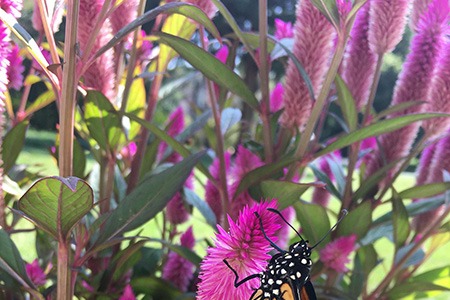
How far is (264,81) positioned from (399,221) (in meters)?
0.24

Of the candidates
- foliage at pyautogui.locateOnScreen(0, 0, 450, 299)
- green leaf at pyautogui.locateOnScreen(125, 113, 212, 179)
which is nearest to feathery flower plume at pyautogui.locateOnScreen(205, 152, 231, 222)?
foliage at pyautogui.locateOnScreen(0, 0, 450, 299)

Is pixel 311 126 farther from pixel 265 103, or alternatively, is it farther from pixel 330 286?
pixel 330 286

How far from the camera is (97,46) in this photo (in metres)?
0.55

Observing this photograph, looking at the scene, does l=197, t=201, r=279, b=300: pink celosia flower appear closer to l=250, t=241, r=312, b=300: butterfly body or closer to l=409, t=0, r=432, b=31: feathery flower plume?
l=250, t=241, r=312, b=300: butterfly body

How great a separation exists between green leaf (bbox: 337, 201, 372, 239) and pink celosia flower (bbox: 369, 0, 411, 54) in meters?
0.18

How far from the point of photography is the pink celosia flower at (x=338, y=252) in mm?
613

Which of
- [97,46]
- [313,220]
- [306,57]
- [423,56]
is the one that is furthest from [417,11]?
[97,46]

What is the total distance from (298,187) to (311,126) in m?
0.06

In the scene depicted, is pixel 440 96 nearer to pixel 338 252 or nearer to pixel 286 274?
pixel 338 252

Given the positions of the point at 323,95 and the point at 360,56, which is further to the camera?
the point at 360,56

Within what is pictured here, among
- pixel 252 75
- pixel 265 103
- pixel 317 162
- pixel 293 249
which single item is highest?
pixel 252 75

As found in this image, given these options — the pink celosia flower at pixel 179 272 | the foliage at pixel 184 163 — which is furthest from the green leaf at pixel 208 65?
the pink celosia flower at pixel 179 272

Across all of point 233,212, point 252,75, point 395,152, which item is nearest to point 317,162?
point 395,152

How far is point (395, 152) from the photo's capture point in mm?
734
